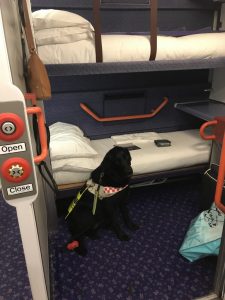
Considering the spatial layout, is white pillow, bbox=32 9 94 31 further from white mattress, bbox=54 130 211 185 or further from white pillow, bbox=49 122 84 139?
white mattress, bbox=54 130 211 185

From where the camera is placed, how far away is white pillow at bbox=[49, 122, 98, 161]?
6.45ft

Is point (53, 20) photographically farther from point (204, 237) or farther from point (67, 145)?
point (204, 237)

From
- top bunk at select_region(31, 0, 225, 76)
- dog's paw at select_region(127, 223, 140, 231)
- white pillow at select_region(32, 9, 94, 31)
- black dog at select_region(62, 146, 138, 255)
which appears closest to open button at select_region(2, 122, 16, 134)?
top bunk at select_region(31, 0, 225, 76)

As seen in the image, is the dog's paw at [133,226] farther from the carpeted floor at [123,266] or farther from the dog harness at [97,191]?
the dog harness at [97,191]

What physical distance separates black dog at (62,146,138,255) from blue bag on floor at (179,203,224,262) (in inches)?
18.7

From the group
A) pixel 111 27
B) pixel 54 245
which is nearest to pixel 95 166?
pixel 54 245

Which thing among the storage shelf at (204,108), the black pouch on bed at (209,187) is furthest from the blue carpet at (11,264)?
the storage shelf at (204,108)

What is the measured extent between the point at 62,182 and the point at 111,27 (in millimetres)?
1532

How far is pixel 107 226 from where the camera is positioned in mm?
2143

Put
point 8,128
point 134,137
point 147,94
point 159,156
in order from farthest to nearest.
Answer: point 147,94 < point 134,137 < point 159,156 < point 8,128

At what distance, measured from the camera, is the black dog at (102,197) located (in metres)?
1.89

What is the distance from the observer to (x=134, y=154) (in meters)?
2.26

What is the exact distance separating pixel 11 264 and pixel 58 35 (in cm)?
155

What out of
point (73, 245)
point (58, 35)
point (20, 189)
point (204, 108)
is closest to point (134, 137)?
point (204, 108)
